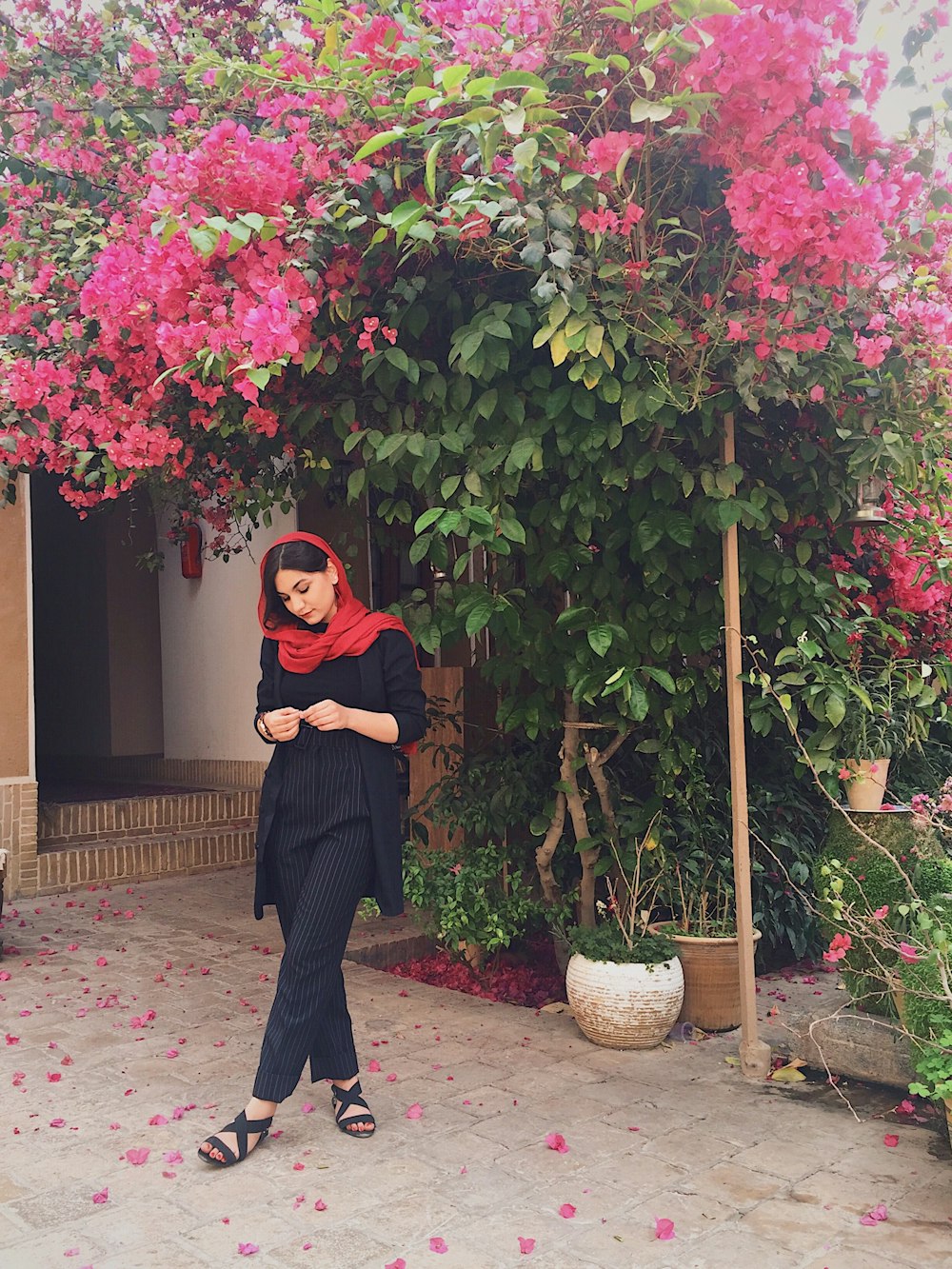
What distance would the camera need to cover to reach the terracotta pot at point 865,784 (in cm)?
365

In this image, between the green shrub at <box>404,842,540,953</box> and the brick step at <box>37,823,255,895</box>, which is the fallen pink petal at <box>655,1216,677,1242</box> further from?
the brick step at <box>37,823,255,895</box>

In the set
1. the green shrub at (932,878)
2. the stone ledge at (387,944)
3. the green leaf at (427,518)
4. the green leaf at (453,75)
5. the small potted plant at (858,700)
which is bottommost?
the stone ledge at (387,944)

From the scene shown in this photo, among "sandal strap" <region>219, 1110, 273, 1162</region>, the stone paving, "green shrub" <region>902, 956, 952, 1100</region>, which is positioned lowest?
the stone paving

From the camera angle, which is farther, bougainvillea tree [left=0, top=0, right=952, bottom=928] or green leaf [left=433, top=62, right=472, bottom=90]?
bougainvillea tree [left=0, top=0, right=952, bottom=928]

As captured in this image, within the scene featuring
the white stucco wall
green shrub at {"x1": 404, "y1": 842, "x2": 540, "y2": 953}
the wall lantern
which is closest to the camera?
the wall lantern

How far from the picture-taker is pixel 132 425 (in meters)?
3.76

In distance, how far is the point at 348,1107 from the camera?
122 inches

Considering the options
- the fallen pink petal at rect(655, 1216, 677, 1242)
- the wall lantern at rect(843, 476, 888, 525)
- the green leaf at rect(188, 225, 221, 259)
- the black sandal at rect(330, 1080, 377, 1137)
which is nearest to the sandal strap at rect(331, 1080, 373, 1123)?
the black sandal at rect(330, 1080, 377, 1137)

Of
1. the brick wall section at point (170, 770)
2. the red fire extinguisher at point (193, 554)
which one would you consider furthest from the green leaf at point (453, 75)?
the red fire extinguisher at point (193, 554)

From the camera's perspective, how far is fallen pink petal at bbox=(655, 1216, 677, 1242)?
8.00 feet

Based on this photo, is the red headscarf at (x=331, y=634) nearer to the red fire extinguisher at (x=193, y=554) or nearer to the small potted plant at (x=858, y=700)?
the small potted plant at (x=858, y=700)

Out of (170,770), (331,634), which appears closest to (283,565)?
(331,634)

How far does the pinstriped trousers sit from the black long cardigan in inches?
1.0

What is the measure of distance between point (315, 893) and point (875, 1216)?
1491mm
